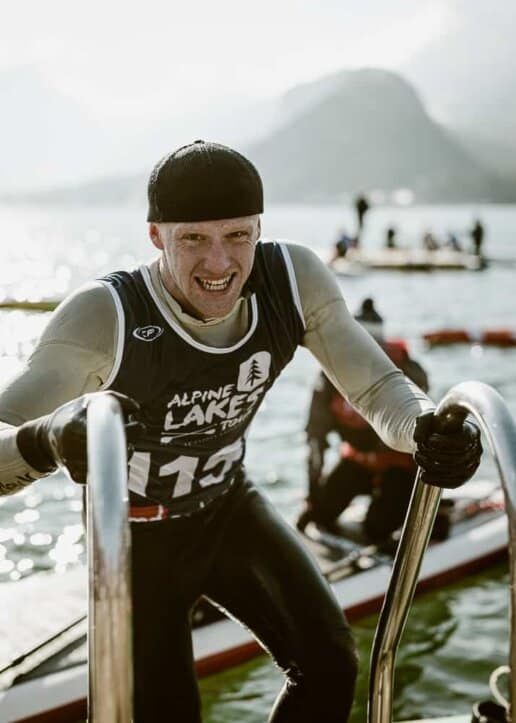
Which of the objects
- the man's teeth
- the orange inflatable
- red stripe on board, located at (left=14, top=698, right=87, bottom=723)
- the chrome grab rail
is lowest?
the orange inflatable

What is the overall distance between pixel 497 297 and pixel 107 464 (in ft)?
129

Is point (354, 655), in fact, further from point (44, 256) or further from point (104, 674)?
point (44, 256)

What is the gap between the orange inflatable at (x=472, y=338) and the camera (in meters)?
23.3

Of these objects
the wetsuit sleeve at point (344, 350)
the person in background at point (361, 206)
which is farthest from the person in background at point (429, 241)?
the wetsuit sleeve at point (344, 350)

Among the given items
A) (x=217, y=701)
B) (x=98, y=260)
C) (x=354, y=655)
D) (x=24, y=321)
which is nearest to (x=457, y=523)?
(x=217, y=701)

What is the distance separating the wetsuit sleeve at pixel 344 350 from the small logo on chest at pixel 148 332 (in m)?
0.55

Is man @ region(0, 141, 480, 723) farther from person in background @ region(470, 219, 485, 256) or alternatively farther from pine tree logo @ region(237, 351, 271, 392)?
person in background @ region(470, 219, 485, 256)

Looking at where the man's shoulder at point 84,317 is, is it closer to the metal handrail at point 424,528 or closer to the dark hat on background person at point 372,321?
the metal handrail at point 424,528

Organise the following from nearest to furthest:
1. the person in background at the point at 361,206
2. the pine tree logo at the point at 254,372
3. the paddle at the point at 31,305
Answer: the pine tree logo at the point at 254,372 < the paddle at the point at 31,305 < the person in background at the point at 361,206

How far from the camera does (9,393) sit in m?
2.26

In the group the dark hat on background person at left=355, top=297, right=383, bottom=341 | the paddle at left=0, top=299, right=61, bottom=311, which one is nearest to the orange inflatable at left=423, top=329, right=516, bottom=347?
the dark hat on background person at left=355, top=297, right=383, bottom=341

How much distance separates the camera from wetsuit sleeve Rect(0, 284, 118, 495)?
7.39ft

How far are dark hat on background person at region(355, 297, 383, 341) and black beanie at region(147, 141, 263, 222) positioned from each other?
14.3 feet

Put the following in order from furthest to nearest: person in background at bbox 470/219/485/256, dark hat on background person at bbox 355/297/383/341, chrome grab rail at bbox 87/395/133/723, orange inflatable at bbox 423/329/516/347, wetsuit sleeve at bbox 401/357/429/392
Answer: person in background at bbox 470/219/485/256 < orange inflatable at bbox 423/329/516/347 < dark hat on background person at bbox 355/297/383/341 < wetsuit sleeve at bbox 401/357/429/392 < chrome grab rail at bbox 87/395/133/723
